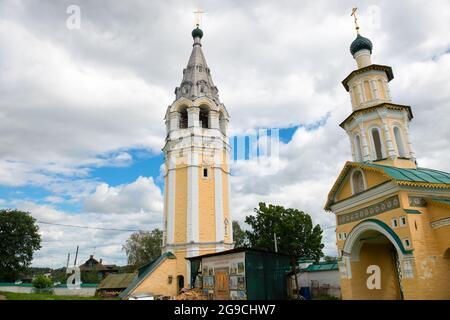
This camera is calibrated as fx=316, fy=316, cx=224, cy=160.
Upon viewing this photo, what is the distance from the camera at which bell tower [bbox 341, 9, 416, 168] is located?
51.9 ft

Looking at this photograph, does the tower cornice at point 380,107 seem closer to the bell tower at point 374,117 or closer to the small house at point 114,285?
the bell tower at point 374,117

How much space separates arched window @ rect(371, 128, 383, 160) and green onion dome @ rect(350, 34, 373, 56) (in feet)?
16.8

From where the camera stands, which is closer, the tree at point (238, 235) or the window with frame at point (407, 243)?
the window with frame at point (407, 243)

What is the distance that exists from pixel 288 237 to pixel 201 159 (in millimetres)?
13063

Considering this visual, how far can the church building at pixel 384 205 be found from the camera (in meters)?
10.9

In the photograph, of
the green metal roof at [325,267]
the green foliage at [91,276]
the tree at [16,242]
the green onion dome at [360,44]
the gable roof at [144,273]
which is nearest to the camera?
the green onion dome at [360,44]

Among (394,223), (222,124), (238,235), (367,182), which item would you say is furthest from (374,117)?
(238,235)

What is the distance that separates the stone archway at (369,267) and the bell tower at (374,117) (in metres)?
3.98

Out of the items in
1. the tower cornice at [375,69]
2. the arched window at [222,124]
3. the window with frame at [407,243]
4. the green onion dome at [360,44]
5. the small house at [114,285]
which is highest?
the arched window at [222,124]

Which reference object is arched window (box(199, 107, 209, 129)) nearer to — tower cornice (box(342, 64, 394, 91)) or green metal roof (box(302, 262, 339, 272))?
tower cornice (box(342, 64, 394, 91))

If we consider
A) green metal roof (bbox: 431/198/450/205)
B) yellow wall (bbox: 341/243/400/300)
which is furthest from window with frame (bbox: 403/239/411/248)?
yellow wall (bbox: 341/243/400/300)

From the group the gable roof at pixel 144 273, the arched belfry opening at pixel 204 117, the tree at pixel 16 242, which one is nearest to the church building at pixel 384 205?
the arched belfry opening at pixel 204 117

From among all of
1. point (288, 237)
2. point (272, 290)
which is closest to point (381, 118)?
point (272, 290)
